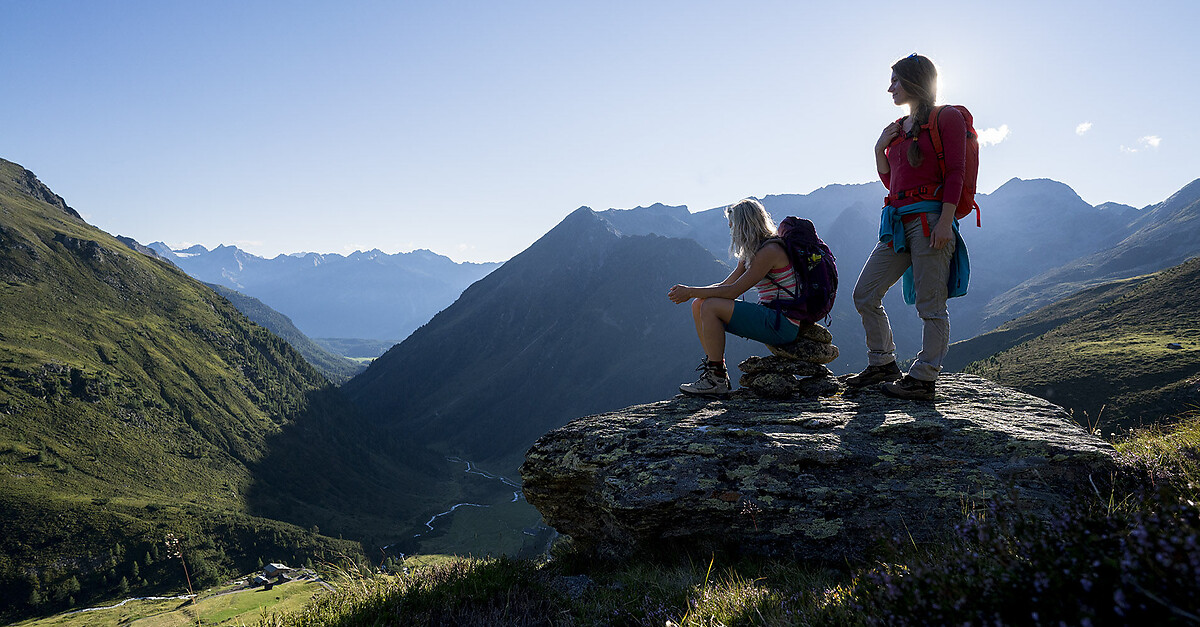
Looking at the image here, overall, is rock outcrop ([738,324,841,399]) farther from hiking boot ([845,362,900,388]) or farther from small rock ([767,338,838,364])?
hiking boot ([845,362,900,388])

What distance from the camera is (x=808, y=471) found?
6059 millimetres

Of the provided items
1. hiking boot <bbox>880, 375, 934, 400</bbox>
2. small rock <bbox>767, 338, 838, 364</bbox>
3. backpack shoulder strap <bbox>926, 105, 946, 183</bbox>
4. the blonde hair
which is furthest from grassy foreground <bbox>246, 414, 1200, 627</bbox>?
the blonde hair

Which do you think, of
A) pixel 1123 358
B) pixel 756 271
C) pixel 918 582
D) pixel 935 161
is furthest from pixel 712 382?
pixel 1123 358

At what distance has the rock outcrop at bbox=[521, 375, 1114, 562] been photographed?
528 centimetres

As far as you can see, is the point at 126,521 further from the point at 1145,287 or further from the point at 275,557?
the point at 1145,287

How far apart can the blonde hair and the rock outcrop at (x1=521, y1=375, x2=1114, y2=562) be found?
8.15ft

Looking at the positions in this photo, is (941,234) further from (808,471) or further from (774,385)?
(808,471)

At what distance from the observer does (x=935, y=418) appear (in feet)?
21.3

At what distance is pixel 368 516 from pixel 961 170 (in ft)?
702

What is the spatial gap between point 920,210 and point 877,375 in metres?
2.81

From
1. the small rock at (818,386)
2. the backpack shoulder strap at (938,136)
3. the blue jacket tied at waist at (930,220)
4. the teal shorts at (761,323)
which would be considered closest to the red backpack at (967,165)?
the backpack shoulder strap at (938,136)

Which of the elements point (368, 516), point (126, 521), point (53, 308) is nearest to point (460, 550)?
point (368, 516)

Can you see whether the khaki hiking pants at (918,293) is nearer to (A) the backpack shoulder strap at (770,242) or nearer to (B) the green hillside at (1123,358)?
(A) the backpack shoulder strap at (770,242)

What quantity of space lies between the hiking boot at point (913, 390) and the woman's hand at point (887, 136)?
343 cm
